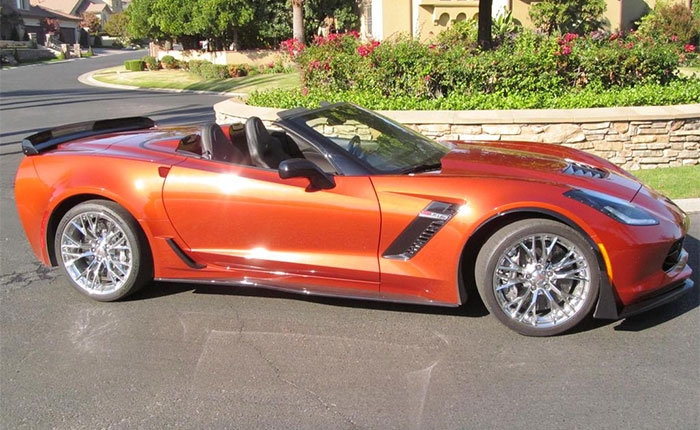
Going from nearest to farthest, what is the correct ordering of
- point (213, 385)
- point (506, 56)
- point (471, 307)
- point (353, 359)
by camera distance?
point (213, 385), point (353, 359), point (471, 307), point (506, 56)

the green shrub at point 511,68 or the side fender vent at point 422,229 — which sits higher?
the green shrub at point 511,68

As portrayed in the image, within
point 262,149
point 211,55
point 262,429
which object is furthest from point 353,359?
point 211,55

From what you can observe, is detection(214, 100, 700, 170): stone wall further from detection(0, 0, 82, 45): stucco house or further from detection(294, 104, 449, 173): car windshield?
detection(0, 0, 82, 45): stucco house

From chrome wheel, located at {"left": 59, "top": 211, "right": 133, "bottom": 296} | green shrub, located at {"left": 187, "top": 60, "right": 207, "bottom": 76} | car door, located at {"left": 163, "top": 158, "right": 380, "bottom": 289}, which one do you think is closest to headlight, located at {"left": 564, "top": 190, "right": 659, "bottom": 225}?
car door, located at {"left": 163, "top": 158, "right": 380, "bottom": 289}

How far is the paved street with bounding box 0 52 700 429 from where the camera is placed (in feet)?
10.5

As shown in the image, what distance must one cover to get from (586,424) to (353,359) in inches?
51.8

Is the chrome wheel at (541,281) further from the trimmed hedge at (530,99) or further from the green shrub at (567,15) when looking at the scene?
the green shrub at (567,15)

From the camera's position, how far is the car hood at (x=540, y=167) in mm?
4133

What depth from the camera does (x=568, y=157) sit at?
490cm

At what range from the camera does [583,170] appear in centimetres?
447

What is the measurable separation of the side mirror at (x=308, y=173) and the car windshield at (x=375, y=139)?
325 millimetres

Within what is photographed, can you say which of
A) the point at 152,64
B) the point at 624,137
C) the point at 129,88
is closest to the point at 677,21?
the point at 624,137

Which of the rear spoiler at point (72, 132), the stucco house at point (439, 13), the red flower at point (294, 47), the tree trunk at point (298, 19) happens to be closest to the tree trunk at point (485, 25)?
the red flower at point (294, 47)

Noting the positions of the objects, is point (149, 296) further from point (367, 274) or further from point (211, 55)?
point (211, 55)
